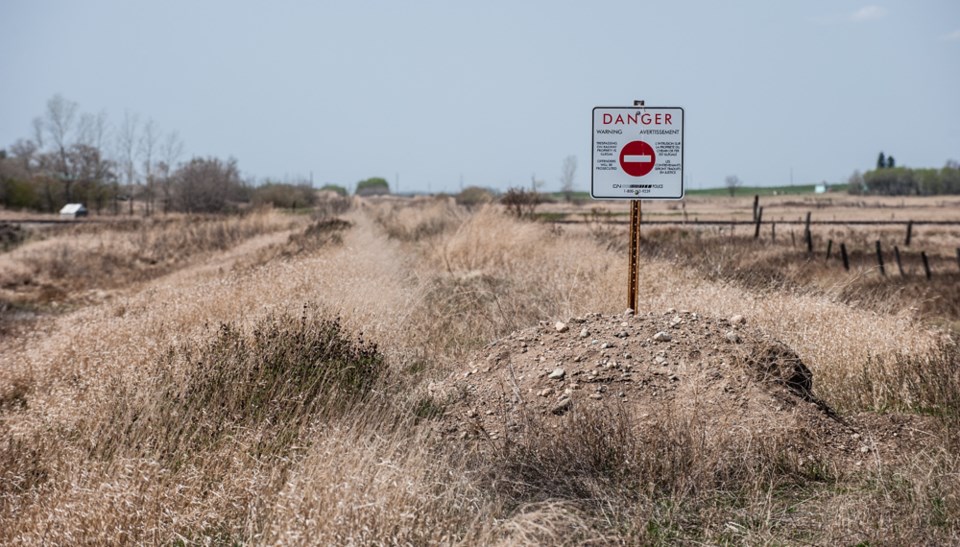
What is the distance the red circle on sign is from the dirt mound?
65.3 inches

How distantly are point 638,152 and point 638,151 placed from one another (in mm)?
12

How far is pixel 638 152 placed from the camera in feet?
29.6

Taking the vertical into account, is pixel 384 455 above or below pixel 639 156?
below

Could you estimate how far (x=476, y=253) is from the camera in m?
19.3

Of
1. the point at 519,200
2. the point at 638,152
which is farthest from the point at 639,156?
the point at 519,200

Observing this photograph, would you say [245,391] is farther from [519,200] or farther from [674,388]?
[519,200]

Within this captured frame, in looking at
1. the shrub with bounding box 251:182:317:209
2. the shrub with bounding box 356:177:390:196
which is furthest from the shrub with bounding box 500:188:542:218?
the shrub with bounding box 356:177:390:196

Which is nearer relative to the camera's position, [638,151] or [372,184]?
[638,151]

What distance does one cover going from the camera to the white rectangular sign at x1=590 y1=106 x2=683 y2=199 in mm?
8961

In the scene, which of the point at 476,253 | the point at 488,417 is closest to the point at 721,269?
the point at 476,253

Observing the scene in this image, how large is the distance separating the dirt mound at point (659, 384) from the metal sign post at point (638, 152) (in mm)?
1475

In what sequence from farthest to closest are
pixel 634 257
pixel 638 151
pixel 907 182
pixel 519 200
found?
pixel 907 182, pixel 519 200, pixel 634 257, pixel 638 151

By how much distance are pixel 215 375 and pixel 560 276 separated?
25.4 ft

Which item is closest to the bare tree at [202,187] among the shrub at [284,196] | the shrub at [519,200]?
the shrub at [284,196]
